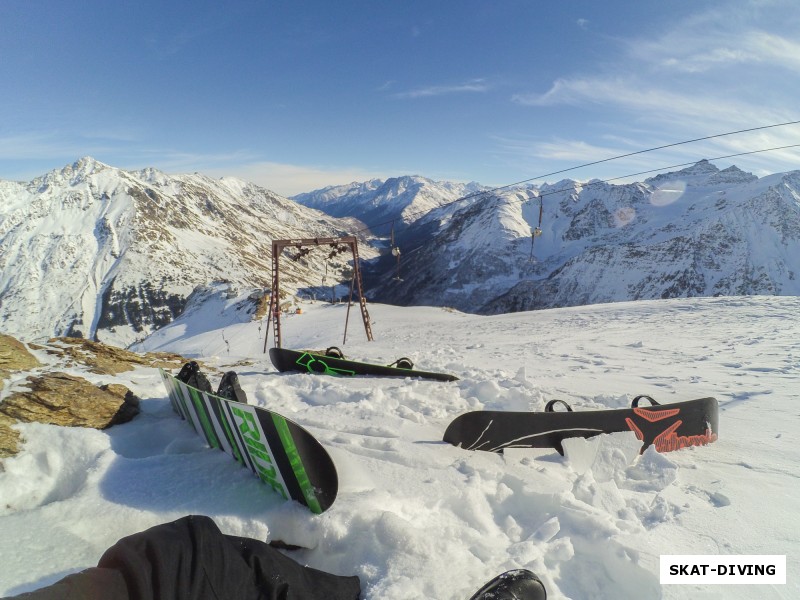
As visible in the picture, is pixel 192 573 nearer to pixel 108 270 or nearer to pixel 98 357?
pixel 98 357

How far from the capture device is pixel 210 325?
161 ft

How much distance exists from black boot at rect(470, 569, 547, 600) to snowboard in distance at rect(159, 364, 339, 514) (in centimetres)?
144

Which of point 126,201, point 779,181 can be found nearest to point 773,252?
point 779,181

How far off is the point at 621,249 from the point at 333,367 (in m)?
133

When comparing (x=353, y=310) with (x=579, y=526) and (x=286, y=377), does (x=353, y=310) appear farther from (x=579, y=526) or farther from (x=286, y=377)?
(x=579, y=526)

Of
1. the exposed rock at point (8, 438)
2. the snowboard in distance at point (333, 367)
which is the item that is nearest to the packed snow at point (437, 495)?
the exposed rock at point (8, 438)

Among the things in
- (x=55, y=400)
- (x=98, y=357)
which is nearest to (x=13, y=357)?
(x=55, y=400)

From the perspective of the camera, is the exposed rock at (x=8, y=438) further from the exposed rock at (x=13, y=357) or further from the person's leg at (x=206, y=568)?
the person's leg at (x=206, y=568)

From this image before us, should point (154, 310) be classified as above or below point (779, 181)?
below

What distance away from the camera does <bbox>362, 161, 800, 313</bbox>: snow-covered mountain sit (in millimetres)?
109000

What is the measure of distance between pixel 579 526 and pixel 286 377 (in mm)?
6647

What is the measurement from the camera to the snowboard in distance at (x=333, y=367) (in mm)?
8469

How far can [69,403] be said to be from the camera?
16.5 ft

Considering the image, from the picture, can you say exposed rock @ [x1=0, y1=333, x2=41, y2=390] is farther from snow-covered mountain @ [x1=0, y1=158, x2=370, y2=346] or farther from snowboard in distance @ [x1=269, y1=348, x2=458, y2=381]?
snow-covered mountain @ [x1=0, y1=158, x2=370, y2=346]
